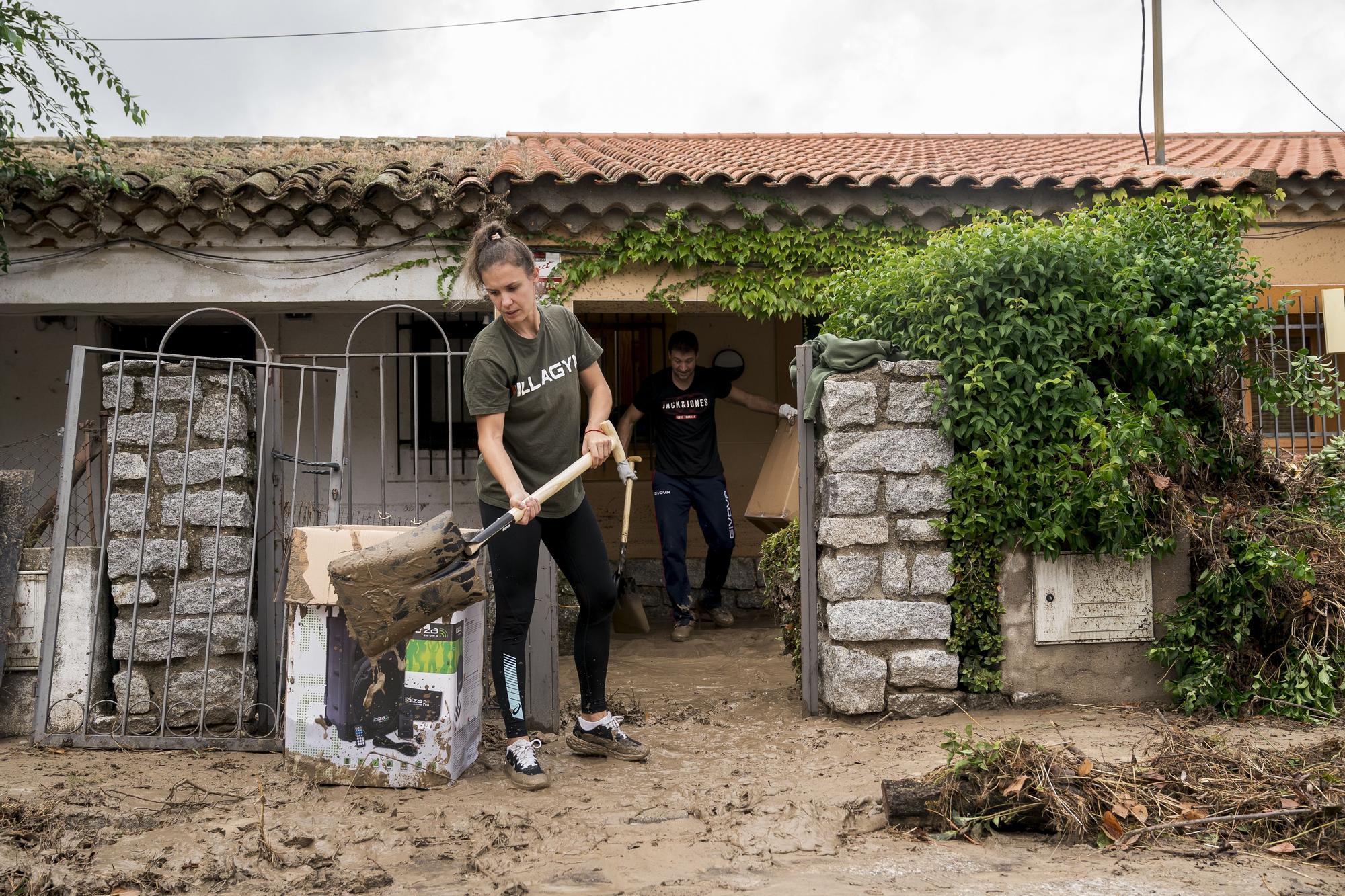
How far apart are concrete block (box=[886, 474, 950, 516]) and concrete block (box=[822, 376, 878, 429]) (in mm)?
289

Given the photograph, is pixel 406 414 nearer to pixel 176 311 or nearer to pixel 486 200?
pixel 176 311

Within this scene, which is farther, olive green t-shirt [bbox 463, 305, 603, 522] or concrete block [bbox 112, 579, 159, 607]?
concrete block [bbox 112, 579, 159, 607]

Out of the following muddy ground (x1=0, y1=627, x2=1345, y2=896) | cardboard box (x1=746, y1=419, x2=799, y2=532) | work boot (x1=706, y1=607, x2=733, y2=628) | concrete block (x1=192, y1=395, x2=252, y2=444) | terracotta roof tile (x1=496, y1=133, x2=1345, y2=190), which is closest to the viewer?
muddy ground (x1=0, y1=627, x2=1345, y2=896)

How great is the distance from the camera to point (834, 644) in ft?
14.3

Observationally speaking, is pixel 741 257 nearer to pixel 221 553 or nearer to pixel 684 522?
pixel 684 522

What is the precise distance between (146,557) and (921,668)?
3287mm

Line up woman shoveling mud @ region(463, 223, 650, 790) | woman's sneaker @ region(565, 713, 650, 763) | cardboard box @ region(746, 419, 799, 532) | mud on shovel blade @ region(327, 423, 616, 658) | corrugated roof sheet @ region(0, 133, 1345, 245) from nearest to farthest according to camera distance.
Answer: mud on shovel blade @ region(327, 423, 616, 658) → woman shoveling mud @ region(463, 223, 650, 790) → woman's sneaker @ region(565, 713, 650, 763) → corrugated roof sheet @ region(0, 133, 1345, 245) → cardboard box @ region(746, 419, 799, 532)

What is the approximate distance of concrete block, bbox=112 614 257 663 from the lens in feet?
13.8

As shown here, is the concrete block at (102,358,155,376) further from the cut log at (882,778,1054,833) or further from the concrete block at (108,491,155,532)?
the cut log at (882,778,1054,833)

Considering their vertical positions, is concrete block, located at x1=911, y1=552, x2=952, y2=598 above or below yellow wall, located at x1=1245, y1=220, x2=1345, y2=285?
below

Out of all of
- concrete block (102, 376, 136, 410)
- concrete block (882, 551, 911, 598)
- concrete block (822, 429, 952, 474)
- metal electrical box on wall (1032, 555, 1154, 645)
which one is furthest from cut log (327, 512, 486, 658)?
metal electrical box on wall (1032, 555, 1154, 645)

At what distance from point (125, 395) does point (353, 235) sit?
7.45 feet

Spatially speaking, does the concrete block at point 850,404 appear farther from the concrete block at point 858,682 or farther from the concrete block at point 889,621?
the concrete block at point 858,682

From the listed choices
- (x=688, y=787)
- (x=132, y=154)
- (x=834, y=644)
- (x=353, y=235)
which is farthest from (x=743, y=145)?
(x=688, y=787)
